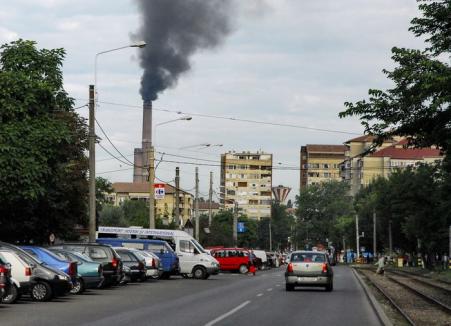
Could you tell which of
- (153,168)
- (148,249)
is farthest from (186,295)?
(153,168)

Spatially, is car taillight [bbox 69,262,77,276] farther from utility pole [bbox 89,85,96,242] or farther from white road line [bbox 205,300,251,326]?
utility pole [bbox 89,85,96,242]

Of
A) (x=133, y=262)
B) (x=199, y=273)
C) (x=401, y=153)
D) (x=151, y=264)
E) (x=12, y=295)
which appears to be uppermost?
(x=401, y=153)

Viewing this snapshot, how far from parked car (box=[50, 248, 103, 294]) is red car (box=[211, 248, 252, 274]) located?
33007 mm

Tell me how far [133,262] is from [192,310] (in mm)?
16708

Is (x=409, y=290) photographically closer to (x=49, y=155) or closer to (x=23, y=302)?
(x=49, y=155)

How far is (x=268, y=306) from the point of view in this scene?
2452 cm

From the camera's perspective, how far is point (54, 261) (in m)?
27.4

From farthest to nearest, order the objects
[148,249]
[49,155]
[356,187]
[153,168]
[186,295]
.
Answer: [356,187], [153,168], [148,249], [49,155], [186,295]

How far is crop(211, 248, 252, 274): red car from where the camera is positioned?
6312 centimetres

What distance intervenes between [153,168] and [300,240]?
119m

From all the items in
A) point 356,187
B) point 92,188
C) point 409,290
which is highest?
point 356,187

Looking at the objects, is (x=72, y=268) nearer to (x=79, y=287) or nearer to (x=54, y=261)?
(x=54, y=261)

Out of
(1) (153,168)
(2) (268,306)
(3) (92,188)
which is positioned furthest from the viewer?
(1) (153,168)

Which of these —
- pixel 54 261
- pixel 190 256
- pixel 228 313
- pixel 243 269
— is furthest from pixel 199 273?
pixel 228 313
